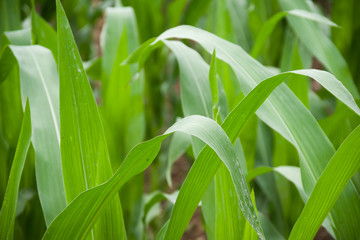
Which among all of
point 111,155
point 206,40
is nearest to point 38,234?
point 111,155

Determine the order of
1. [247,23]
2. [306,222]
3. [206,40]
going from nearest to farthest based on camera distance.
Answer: [306,222] < [206,40] < [247,23]

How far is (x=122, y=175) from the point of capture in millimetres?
420

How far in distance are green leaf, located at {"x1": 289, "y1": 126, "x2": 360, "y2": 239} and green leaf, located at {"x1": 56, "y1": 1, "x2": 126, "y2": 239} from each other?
0.22m

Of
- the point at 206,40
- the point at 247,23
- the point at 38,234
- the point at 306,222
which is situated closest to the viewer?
the point at 306,222

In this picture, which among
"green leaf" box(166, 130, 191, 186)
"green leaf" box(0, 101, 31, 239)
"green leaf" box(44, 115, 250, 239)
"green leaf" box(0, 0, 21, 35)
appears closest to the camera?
"green leaf" box(44, 115, 250, 239)

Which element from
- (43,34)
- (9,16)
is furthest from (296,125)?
(9,16)

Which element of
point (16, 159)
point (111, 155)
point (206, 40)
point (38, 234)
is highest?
point (206, 40)

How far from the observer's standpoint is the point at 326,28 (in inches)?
38.5

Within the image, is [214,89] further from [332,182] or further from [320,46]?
[320,46]

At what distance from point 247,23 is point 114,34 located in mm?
311

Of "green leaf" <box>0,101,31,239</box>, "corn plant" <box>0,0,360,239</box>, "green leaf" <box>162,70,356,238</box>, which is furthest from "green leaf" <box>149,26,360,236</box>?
"green leaf" <box>0,101,31,239</box>

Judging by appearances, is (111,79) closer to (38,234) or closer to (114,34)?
(114,34)

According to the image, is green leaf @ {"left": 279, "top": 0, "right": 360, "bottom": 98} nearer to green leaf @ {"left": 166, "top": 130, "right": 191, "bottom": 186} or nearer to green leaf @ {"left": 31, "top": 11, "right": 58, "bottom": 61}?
green leaf @ {"left": 166, "top": 130, "right": 191, "bottom": 186}

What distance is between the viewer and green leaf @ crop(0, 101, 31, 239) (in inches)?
19.6
